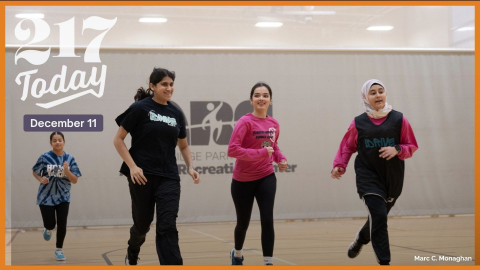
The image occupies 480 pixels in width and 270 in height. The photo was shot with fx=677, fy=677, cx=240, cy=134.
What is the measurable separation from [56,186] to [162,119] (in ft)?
9.08

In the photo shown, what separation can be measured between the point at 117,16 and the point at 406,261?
755 cm

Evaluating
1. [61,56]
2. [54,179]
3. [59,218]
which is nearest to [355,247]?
[59,218]

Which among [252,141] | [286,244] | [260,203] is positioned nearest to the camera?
[260,203]

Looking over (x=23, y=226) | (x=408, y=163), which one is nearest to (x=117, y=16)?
(x=23, y=226)

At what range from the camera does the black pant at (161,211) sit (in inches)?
192

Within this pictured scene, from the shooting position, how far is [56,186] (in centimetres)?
745

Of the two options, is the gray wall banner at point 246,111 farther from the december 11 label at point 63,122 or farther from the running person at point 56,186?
the running person at point 56,186

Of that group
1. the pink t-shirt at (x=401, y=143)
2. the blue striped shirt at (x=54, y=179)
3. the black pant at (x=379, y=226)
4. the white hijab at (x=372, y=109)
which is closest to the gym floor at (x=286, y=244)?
the blue striped shirt at (x=54, y=179)

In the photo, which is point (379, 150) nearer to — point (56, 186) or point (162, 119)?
point (162, 119)

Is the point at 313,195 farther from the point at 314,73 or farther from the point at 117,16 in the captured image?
the point at 117,16

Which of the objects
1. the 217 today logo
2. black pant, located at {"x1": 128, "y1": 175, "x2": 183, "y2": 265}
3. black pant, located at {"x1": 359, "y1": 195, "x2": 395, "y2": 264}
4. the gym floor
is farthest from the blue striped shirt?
the 217 today logo

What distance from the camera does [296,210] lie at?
1238cm

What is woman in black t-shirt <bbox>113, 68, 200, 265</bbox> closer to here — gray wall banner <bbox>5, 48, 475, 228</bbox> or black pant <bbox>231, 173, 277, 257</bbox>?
black pant <bbox>231, 173, 277, 257</bbox>

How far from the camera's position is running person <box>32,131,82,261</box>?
24.2ft
